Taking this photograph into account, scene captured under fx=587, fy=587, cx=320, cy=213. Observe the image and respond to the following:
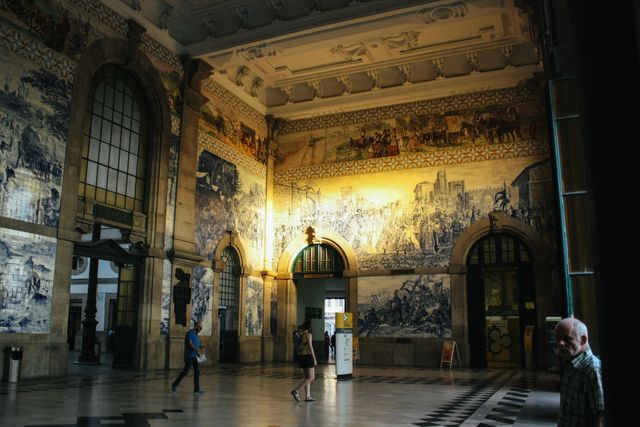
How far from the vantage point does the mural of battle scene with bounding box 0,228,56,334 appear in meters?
12.6

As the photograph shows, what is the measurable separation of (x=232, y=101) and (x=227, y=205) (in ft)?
13.6

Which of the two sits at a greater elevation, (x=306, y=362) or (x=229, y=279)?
(x=229, y=279)

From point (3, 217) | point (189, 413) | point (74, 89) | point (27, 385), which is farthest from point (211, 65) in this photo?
point (189, 413)

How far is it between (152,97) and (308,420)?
12738 mm

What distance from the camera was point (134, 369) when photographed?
16.4 metres

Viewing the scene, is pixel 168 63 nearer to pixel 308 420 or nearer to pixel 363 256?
pixel 363 256

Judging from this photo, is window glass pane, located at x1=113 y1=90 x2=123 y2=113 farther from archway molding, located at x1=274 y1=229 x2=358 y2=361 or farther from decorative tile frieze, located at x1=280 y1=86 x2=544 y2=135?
archway molding, located at x1=274 y1=229 x2=358 y2=361

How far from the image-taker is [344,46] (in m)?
20.6

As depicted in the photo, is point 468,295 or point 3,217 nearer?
point 3,217

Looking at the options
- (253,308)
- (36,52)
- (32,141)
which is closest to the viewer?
(32,141)

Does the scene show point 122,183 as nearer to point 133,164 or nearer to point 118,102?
point 133,164

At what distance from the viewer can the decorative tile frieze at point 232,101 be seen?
21.1m

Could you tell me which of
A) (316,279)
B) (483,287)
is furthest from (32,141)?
(483,287)

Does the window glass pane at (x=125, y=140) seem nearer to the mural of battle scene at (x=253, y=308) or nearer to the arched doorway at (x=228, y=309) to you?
the arched doorway at (x=228, y=309)
